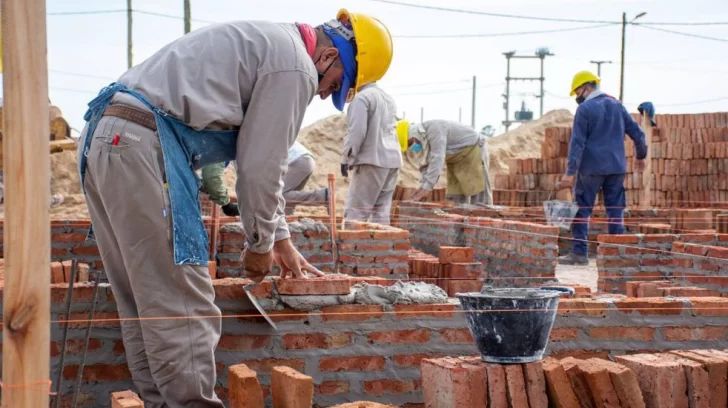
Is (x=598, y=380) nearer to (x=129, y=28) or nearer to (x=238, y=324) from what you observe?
(x=238, y=324)

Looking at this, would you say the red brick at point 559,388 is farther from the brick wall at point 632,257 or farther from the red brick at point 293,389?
the brick wall at point 632,257

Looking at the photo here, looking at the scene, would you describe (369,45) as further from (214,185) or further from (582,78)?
(582,78)

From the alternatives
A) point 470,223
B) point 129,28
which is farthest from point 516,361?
point 129,28

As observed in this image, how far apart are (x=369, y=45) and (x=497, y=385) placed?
1.28 meters

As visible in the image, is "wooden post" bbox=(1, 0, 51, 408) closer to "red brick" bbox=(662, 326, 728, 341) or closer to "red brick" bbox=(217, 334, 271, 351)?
"red brick" bbox=(217, 334, 271, 351)

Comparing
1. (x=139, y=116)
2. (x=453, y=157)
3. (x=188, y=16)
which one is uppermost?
(x=188, y=16)

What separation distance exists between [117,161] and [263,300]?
1.02m

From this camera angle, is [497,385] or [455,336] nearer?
[497,385]

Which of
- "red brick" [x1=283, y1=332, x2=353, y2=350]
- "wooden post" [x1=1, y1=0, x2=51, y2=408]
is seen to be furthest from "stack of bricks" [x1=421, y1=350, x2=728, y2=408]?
"wooden post" [x1=1, y1=0, x2=51, y2=408]

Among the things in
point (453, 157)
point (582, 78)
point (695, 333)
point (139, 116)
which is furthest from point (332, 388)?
point (453, 157)

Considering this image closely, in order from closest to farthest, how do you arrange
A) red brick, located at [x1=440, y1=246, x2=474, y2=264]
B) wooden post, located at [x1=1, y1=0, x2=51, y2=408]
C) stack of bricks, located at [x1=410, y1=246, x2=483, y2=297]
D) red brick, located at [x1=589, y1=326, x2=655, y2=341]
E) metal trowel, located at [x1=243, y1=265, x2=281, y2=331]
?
wooden post, located at [x1=1, y1=0, x2=51, y2=408], metal trowel, located at [x1=243, y1=265, x2=281, y2=331], red brick, located at [x1=589, y1=326, x2=655, y2=341], stack of bricks, located at [x1=410, y1=246, x2=483, y2=297], red brick, located at [x1=440, y1=246, x2=474, y2=264]

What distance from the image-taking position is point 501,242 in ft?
27.6

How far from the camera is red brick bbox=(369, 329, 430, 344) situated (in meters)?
3.63

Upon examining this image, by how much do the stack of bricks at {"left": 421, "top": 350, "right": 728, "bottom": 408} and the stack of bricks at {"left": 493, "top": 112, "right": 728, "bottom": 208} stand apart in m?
13.9
